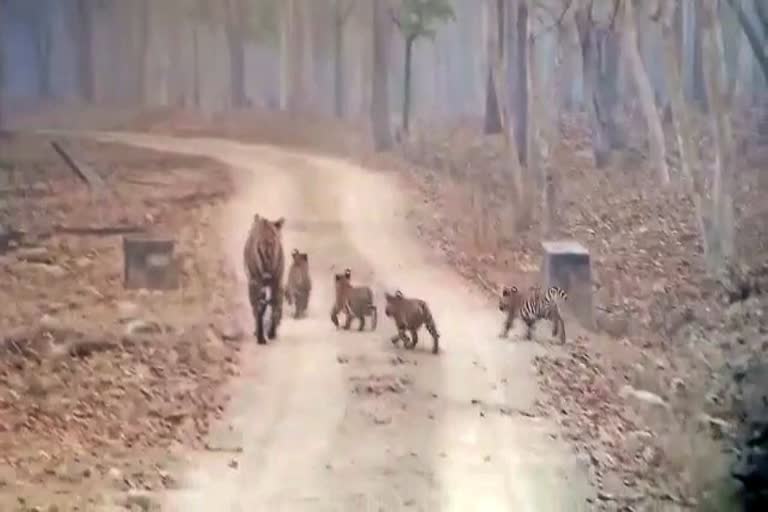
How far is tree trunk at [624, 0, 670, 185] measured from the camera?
7.13 feet

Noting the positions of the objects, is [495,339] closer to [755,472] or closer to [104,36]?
[755,472]

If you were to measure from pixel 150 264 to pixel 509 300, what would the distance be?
2.29ft

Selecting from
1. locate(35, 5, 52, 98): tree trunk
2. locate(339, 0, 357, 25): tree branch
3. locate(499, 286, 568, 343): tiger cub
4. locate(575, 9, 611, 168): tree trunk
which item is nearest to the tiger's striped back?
locate(499, 286, 568, 343): tiger cub

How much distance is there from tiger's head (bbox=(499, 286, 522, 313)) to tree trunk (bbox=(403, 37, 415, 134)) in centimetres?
37

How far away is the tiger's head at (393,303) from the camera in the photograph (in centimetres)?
214

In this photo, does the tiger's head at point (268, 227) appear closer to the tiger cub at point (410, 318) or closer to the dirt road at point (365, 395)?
the dirt road at point (365, 395)

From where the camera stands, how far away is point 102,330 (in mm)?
2123

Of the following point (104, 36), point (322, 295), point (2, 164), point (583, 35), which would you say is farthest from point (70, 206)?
point (583, 35)

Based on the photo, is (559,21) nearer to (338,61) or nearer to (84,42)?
(338,61)

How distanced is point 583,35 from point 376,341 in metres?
0.71

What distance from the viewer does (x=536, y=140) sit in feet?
7.20

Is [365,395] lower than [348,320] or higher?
lower

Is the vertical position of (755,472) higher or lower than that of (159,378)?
lower

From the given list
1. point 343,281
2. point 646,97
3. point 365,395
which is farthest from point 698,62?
point 365,395
